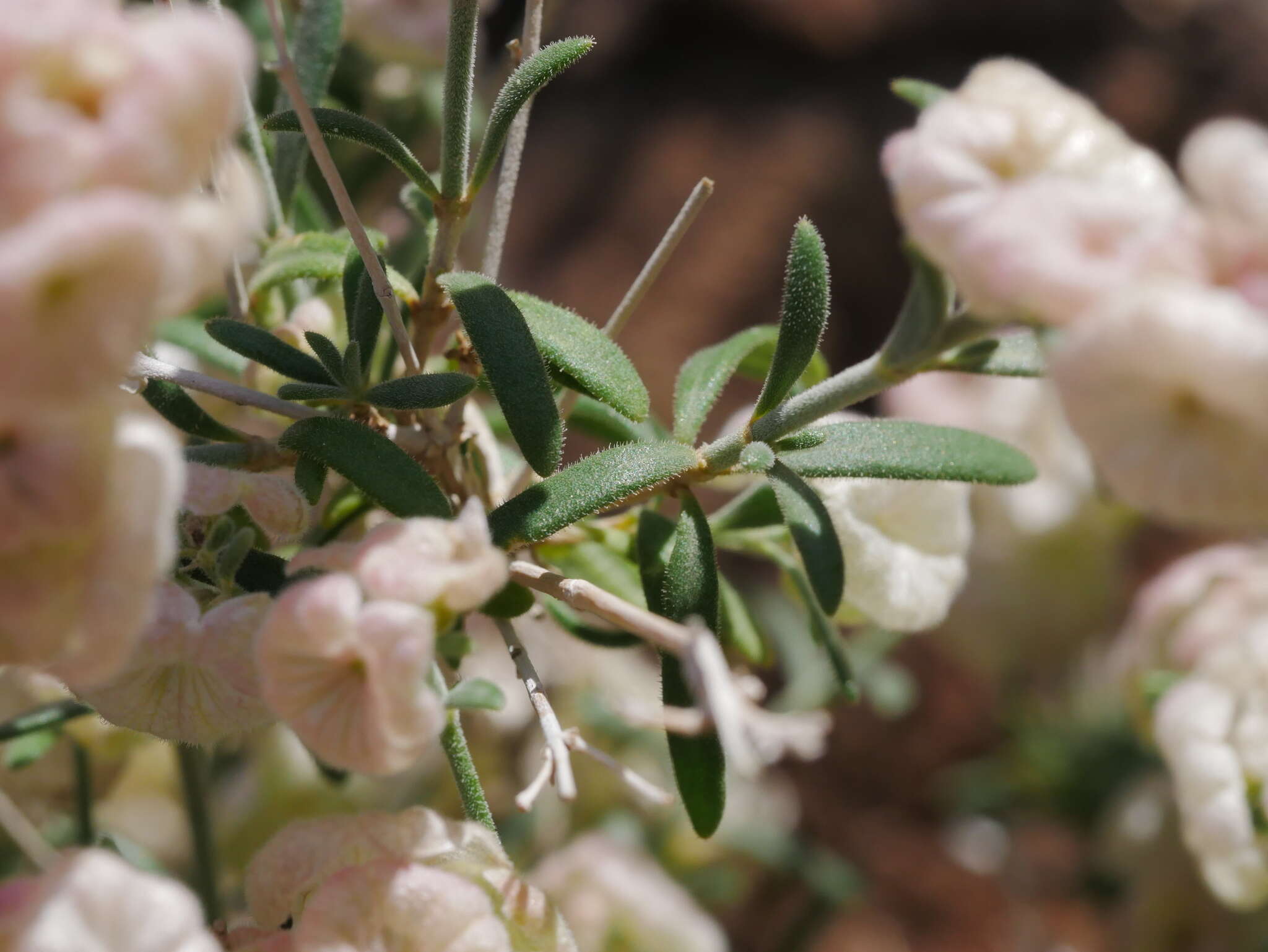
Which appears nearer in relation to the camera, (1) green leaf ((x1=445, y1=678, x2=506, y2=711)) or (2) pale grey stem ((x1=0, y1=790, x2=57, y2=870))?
(1) green leaf ((x1=445, y1=678, x2=506, y2=711))

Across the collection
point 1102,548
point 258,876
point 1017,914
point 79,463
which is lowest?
point 1017,914

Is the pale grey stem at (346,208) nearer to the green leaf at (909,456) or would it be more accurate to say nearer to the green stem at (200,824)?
the green leaf at (909,456)

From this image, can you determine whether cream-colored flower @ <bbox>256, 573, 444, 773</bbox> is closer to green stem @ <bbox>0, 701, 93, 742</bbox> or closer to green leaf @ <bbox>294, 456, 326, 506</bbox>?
green leaf @ <bbox>294, 456, 326, 506</bbox>

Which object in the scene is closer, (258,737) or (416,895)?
(416,895)

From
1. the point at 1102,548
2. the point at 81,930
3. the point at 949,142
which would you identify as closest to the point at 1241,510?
the point at 949,142

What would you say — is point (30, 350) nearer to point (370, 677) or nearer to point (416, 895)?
point (370, 677)

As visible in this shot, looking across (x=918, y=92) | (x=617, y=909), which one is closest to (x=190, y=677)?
(x=918, y=92)

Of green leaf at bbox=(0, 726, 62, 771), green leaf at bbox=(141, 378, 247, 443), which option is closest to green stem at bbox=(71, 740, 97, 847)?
green leaf at bbox=(0, 726, 62, 771)
